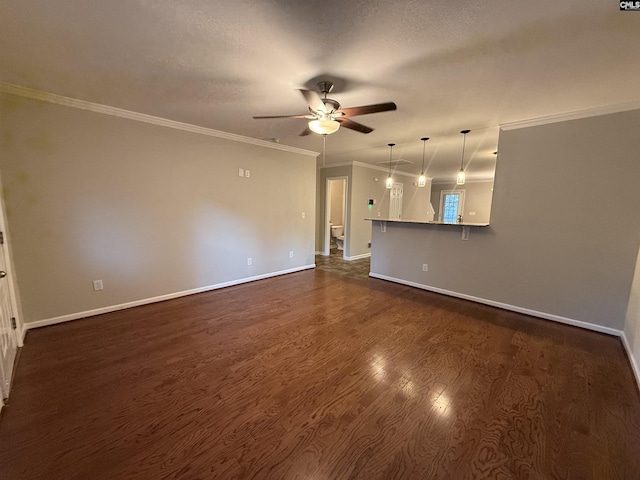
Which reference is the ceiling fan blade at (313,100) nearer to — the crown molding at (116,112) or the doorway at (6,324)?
the crown molding at (116,112)

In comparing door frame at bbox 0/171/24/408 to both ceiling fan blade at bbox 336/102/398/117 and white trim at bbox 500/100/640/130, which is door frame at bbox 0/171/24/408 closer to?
ceiling fan blade at bbox 336/102/398/117

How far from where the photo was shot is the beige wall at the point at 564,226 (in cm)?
269

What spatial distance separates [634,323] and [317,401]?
2979 mm

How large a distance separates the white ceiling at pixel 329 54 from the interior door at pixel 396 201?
438 cm

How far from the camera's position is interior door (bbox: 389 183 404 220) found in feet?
24.4

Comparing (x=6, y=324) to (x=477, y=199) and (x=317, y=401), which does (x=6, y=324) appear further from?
(x=477, y=199)

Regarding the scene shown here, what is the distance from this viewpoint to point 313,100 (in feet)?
6.72

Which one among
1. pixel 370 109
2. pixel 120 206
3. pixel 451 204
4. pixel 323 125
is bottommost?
pixel 120 206

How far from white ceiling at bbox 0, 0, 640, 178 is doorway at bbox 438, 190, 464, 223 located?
7.16 metres

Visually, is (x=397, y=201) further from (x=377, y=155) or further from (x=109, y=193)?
(x=109, y=193)

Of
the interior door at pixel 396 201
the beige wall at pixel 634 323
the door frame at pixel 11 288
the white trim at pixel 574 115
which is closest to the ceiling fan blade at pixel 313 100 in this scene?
the white trim at pixel 574 115

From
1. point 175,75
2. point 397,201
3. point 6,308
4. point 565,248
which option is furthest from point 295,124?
point 397,201

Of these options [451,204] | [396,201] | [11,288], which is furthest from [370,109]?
[451,204]

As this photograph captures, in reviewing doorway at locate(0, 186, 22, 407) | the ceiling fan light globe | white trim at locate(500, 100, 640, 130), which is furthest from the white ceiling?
doorway at locate(0, 186, 22, 407)
